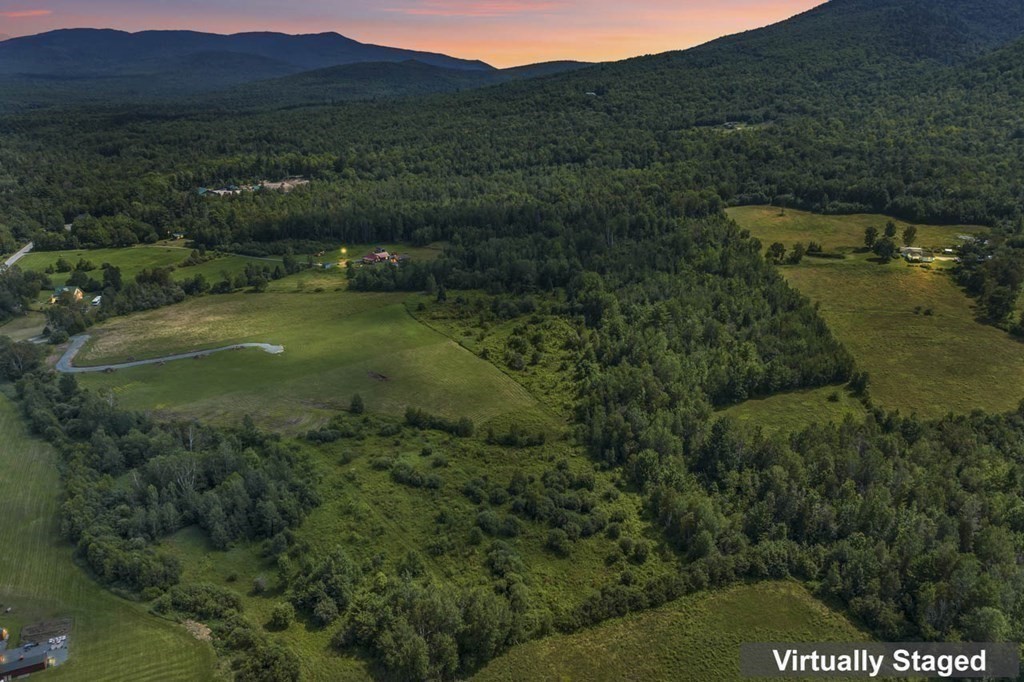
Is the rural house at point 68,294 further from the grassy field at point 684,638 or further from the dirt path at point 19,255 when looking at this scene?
the grassy field at point 684,638

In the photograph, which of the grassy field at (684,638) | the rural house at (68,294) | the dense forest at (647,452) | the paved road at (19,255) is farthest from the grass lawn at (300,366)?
the paved road at (19,255)

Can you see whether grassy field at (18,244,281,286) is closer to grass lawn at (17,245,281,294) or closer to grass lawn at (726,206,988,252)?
grass lawn at (17,245,281,294)

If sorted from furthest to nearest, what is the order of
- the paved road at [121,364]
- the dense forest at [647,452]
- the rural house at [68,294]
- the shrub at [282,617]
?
the rural house at [68,294] → the paved road at [121,364] → the dense forest at [647,452] → the shrub at [282,617]

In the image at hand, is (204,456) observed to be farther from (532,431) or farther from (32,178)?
(32,178)

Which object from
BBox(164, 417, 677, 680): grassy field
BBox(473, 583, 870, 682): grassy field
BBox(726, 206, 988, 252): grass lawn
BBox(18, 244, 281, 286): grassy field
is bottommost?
BBox(473, 583, 870, 682): grassy field

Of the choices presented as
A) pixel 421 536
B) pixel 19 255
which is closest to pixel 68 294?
pixel 19 255

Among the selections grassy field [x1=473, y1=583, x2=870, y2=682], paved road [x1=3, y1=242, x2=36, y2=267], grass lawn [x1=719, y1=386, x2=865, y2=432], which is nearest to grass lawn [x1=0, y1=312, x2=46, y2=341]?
paved road [x1=3, y1=242, x2=36, y2=267]
